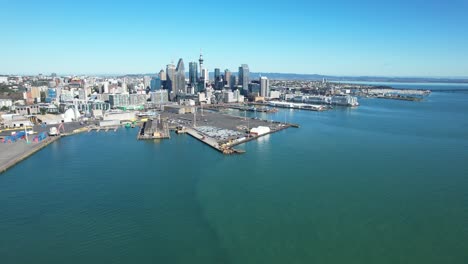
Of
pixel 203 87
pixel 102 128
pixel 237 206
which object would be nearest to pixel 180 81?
pixel 203 87

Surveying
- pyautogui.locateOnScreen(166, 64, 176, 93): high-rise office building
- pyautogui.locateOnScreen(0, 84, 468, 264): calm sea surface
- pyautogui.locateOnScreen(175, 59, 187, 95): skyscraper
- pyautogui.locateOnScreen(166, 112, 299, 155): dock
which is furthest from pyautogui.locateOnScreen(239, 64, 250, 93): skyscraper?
pyautogui.locateOnScreen(0, 84, 468, 264): calm sea surface

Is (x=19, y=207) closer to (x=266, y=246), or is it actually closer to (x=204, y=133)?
(x=266, y=246)

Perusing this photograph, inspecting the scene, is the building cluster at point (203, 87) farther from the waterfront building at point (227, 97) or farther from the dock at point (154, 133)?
the dock at point (154, 133)

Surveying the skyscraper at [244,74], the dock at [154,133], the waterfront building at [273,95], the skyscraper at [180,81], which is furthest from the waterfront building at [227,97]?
the dock at [154,133]

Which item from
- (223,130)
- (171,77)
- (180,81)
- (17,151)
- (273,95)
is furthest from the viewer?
(273,95)

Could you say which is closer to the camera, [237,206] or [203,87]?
[237,206]

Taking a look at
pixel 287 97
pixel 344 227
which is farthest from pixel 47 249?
pixel 287 97

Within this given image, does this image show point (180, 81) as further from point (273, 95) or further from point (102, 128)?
point (102, 128)

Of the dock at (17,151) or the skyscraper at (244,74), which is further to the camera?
the skyscraper at (244,74)

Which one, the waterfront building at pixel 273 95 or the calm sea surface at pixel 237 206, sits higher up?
the waterfront building at pixel 273 95
